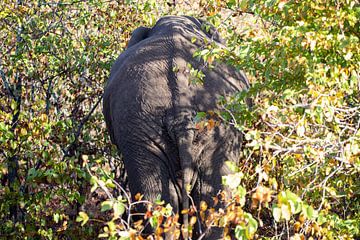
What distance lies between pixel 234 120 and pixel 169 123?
120 centimetres

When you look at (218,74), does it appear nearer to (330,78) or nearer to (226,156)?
(226,156)

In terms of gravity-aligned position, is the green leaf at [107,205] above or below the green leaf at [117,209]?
above

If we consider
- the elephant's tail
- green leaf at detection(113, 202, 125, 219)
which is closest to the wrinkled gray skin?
the elephant's tail

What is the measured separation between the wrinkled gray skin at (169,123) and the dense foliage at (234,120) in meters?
0.23

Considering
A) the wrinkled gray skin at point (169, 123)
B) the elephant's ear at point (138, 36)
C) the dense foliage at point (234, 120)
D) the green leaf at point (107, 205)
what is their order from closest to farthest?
the green leaf at point (107, 205) < the dense foliage at point (234, 120) < the wrinkled gray skin at point (169, 123) < the elephant's ear at point (138, 36)

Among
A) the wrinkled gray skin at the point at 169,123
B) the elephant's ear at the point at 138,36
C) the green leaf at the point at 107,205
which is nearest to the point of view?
the green leaf at the point at 107,205

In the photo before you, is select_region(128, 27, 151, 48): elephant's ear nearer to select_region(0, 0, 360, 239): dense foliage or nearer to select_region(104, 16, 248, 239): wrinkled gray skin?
select_region(0, 0, 360, 239): dense foliage

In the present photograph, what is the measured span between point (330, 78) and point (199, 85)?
1.36m

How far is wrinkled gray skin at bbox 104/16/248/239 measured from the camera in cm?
484

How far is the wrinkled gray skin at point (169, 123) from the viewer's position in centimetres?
484

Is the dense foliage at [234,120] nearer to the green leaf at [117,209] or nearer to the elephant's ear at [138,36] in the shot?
the green leaf at [117,209]

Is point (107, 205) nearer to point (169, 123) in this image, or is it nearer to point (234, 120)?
point (234, 120)

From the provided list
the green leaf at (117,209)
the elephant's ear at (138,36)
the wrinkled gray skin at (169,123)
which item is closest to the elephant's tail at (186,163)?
the wrinkled gray skin at (169,123)

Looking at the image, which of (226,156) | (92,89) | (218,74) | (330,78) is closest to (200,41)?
(218,74)
